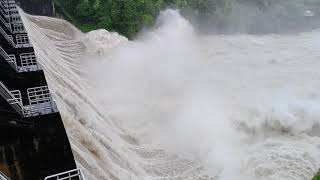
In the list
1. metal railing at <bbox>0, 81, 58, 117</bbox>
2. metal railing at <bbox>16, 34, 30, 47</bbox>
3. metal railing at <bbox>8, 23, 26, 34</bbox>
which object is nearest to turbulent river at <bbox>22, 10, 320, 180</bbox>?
metal railing at <bbox>8, 23, 26, 34</bbox>

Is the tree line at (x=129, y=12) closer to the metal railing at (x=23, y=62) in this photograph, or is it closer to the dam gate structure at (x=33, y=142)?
the metal railing at (x=23, y=62)

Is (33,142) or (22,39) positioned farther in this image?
(22,39)

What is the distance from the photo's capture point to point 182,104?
1930cm

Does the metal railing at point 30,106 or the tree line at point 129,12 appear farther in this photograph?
the tree line at point 129,12

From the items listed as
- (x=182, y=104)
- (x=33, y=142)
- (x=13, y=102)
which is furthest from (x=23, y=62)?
(x=182, y=104)

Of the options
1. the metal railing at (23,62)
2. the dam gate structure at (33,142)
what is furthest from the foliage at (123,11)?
the dam gate structure at (33,142)

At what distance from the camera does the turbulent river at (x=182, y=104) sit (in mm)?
13758

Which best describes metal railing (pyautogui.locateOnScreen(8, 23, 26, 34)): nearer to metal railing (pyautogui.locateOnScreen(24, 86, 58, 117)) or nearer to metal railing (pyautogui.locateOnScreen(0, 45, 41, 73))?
metal railing (pyautogui.locateOnScreen(0, 45, 41, 73))

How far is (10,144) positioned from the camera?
8.53 meters

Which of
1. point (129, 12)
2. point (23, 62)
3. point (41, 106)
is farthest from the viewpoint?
point (129, 12)

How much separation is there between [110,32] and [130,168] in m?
18.6

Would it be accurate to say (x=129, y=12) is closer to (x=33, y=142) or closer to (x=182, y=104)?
(x=182, y=104)

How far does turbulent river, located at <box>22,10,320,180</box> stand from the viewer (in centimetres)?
1376

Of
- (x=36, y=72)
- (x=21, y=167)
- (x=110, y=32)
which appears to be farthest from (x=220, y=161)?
(x=110, y=32)
